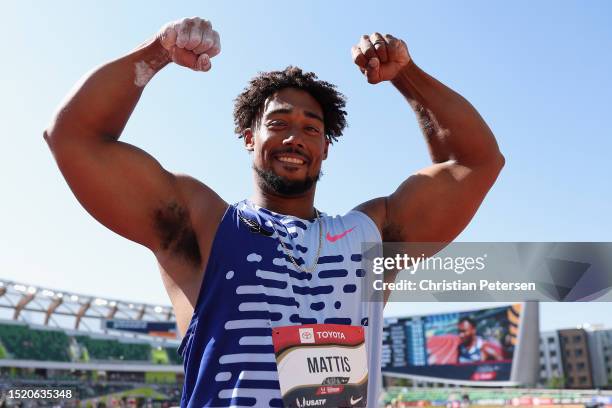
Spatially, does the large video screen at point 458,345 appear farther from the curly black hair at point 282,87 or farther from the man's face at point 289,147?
the man's face at point 289,147

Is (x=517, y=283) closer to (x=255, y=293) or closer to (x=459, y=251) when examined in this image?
(x=459, y=251)

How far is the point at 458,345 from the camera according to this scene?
5419 centimetres

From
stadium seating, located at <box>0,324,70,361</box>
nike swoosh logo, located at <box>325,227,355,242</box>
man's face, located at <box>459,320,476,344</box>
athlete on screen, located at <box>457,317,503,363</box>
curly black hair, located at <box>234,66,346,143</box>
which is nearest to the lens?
nike swoosh logo, located at <box>325,227,355,242</box>

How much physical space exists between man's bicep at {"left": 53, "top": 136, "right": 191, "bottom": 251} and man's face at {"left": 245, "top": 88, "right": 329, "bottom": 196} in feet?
1.60

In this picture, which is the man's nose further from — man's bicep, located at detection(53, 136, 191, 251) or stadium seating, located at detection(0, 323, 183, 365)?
stadium seating, located at detection(0, 323, 183, 365)

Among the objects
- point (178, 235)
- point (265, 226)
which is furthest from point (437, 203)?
point (178, 235)

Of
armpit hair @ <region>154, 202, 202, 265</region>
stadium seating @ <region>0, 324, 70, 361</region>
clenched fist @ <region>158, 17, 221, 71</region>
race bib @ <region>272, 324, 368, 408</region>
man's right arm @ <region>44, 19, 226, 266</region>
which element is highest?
stadium seating @ <region>0, 324, 70, 361</region>

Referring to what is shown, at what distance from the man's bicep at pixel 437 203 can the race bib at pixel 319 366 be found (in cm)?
66

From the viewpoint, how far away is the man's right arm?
87.0 inches

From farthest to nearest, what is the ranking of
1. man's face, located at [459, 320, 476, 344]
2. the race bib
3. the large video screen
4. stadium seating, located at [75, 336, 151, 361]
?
1. man's face, located at [459, 320, 476, 344]
2. the large video screen
3. stadium seating, located at [75, 336, 151, 361]
4. the race bib

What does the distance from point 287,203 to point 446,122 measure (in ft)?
2.73

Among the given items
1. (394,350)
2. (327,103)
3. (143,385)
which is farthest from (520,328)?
(327,103)

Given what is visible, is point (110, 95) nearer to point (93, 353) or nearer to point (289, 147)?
point (289, 147)

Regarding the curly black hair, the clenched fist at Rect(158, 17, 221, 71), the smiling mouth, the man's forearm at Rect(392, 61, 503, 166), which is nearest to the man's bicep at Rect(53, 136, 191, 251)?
the clenched fist at Rect(158, 17, 221, 71)
